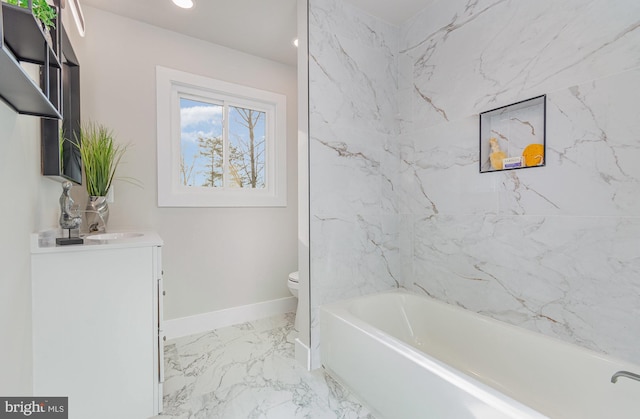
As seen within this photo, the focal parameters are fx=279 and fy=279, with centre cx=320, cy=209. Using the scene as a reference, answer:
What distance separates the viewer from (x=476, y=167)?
5.82ft

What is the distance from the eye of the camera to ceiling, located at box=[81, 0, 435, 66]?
2.00 metres

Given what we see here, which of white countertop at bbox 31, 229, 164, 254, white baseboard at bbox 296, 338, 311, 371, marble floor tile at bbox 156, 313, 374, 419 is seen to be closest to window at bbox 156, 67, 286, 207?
white countertop at bbox 31, 229, 164, 254

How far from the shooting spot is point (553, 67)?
4.65ft

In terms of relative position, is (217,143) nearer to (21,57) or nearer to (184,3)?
(184,3)

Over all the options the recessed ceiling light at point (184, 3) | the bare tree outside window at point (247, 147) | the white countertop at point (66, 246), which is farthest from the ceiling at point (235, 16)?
the white countertop at point (66, 246)

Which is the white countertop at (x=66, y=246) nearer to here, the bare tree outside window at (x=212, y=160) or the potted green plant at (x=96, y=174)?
the potted green plant at (x=96, y=174)

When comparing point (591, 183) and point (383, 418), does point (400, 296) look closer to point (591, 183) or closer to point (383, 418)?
point (383, 418)

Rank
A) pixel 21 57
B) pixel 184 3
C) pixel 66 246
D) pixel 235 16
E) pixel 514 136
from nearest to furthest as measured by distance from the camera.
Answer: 1. pixel 21 57
2. pixel 66 246
3. pixel 514 136
4. pixel 184 3
5. pixel 235 16

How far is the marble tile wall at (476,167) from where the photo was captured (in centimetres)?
125

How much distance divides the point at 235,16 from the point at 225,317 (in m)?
2.49

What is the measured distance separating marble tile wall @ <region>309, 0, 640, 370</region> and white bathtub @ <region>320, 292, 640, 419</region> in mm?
122

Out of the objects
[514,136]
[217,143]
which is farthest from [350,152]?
[217,143]

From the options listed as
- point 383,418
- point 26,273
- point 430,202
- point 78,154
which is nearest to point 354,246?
point 430,202

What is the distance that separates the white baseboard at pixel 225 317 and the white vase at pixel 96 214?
0.91 m
